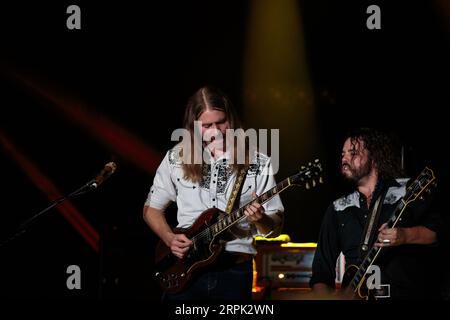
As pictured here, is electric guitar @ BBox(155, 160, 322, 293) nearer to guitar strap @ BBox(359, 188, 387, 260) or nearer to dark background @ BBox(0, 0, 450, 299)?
guitar strap @ BBox(359, 188, 387, 260)

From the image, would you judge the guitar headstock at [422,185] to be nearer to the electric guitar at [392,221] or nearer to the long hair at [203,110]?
the electric guitar at [392,221]

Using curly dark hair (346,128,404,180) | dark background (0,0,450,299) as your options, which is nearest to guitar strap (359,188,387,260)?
curly dark hair (346,128,404,180)

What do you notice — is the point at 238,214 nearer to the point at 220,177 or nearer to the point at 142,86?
the point at 220,177

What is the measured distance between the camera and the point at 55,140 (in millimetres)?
6281

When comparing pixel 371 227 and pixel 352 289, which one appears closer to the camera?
pixel 352 289

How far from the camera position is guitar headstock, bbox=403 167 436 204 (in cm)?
360

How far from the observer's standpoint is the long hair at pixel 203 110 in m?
3.86

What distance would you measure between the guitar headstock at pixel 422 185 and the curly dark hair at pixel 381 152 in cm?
40

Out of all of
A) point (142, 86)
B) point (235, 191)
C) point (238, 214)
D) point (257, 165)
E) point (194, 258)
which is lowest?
point (194, 258)

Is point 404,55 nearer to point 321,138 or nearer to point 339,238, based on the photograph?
point 321,138

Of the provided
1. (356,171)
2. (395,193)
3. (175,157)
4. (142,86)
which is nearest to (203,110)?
(175,157)

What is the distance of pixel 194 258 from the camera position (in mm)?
3740

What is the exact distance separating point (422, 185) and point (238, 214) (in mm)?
1150

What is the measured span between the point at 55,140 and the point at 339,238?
3.53 m
